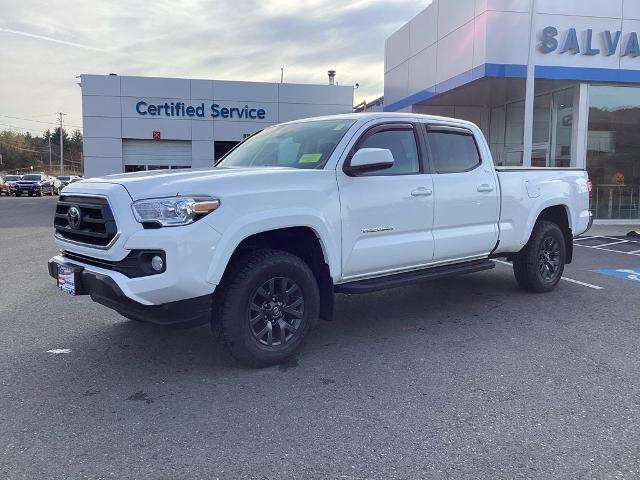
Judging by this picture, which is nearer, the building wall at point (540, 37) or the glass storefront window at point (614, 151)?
the building wall at point (540, 37)

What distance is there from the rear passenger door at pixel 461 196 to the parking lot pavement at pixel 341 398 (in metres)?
0.81

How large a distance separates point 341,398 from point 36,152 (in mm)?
131882

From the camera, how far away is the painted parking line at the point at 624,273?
830 cm

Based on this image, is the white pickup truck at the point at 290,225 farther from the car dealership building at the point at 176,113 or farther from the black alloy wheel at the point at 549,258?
the car dealership building at the point at 176,113

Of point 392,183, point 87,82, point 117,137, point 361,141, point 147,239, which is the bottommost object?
point 147,239

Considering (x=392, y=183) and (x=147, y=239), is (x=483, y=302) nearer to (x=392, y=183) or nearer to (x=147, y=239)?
(x=392, y=183)

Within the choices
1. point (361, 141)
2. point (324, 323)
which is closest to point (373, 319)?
point (324, 323)

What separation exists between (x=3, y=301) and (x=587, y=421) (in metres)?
6.18

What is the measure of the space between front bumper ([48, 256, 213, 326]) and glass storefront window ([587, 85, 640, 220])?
1495 cm

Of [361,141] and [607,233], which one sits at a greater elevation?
[361,141]

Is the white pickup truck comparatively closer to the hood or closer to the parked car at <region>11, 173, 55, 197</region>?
the hood

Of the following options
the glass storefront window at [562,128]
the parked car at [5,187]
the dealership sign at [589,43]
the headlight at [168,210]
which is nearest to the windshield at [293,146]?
the headlight at [168,210]

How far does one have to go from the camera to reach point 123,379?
13.7 feet

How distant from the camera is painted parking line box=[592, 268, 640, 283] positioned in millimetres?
8297
